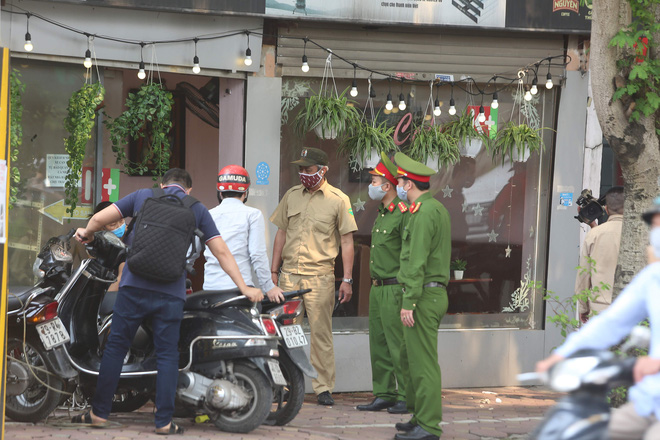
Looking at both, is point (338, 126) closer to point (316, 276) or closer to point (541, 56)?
point (316, 276)

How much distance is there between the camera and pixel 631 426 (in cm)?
368

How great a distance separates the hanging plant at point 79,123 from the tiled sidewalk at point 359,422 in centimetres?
240

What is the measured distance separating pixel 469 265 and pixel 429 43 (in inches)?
99.3

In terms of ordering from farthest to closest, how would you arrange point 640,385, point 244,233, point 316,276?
point 316,276, point 244,233, point 640,385

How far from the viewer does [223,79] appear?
31.5 ft

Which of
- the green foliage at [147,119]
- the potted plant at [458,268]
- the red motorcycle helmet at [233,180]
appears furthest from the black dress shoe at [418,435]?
the green foliage at [147,119]

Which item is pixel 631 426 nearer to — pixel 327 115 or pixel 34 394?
pixel 34 394

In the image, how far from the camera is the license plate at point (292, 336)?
22.8ft

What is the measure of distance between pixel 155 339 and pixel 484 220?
198 inches

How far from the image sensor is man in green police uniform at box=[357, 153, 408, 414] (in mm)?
8273

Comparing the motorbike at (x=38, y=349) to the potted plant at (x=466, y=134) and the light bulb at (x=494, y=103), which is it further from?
the light bulb at (x=494, y=103)

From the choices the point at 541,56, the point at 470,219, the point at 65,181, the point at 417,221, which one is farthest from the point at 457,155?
the point at 65,181

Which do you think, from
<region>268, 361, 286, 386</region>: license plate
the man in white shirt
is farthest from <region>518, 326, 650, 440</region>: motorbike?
the man in white shirt

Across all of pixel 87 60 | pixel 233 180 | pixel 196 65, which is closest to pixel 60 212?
pixel 87 60
